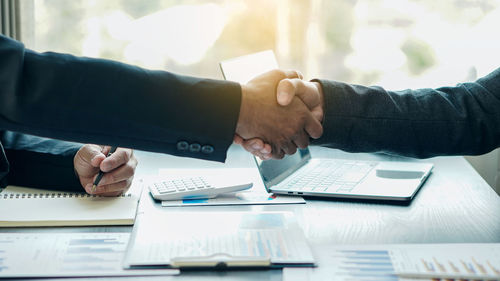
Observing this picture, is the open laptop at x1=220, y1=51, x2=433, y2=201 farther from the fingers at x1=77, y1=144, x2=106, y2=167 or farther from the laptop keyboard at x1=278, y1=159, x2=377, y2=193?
the fingers at x1=77, y1=144, x2=106, y2=167

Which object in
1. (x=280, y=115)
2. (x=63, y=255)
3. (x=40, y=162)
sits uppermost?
(x=280, y=115)

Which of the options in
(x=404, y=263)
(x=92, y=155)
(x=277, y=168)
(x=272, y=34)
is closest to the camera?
(x=404, y=263)

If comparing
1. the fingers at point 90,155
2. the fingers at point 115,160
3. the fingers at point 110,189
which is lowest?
the fingers at point 110,189

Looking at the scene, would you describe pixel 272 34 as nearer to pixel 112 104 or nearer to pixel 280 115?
pixel 280 115

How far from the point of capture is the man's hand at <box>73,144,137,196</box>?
1218 mm

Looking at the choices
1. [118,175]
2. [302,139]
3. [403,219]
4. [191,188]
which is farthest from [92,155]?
[403,219]

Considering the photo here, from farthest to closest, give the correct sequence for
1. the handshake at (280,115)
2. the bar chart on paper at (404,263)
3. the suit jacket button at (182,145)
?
the handshake at (280,115) → the suit jacket button at (182,145) → the bar chart on paper at (404,263)

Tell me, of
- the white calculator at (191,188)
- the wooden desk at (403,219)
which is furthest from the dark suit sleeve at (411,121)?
the white calculator at (191,188)

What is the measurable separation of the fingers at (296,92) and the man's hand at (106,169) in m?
0.37

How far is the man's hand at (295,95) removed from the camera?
1256 mm

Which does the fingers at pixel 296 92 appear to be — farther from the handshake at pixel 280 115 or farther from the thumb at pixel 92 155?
the thumb at pixel 92 155

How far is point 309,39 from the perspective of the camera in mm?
2162

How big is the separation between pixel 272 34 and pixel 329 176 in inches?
35.8

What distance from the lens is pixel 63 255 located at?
89 centimetres
